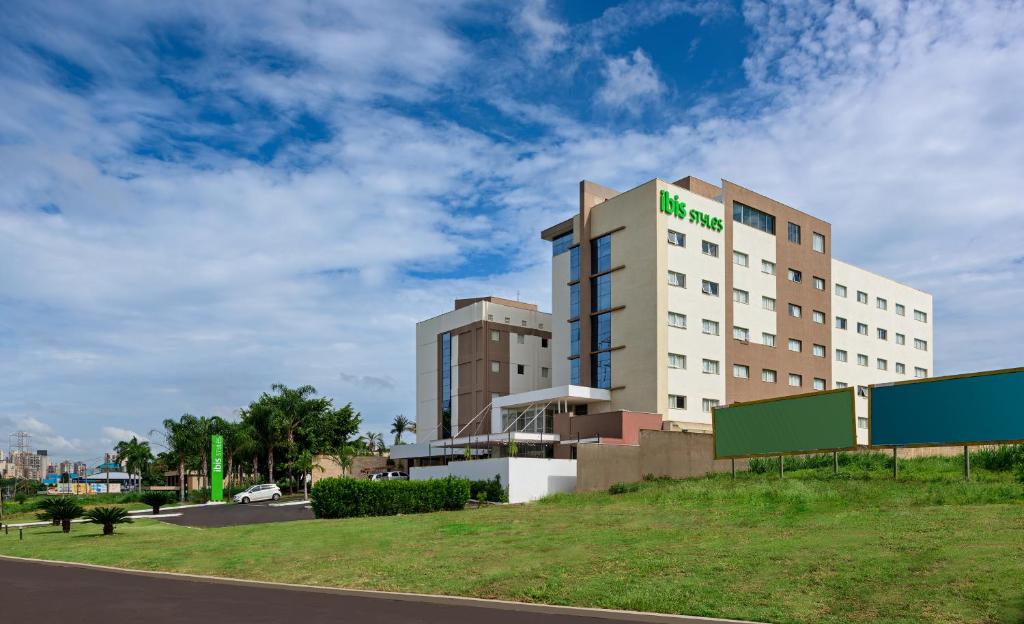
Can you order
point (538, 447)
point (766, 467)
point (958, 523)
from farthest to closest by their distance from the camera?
point (538, 447), point (766, 467), point (958, 523)

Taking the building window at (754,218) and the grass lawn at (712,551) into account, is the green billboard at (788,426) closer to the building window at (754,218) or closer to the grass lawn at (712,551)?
the grass lawn at (712,551)

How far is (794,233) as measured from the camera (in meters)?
71.8

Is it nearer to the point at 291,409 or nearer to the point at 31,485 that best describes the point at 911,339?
the point at 291,409

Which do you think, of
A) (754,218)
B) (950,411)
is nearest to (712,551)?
(950,411)

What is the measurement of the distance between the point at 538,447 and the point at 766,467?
2444 cm

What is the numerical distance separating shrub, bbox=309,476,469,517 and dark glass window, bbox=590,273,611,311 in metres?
26.7

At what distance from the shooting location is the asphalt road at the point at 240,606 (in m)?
14.5

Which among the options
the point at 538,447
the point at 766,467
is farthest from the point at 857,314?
the point at 766,467

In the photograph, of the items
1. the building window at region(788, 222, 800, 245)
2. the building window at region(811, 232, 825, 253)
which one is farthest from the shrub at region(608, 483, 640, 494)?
the building window at region(811, 232, 825, 253)

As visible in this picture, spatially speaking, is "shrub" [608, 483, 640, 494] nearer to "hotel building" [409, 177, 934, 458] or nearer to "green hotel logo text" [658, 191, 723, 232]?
"hotel building" [409, 177, 934, 458]

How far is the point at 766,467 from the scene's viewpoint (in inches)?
1460

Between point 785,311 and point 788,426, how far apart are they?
37.9 meters

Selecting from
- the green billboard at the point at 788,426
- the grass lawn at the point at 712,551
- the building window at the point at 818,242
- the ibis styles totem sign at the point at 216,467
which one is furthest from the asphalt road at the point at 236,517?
the building window at the point at 818,242

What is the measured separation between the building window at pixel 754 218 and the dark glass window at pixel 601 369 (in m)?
15.0
